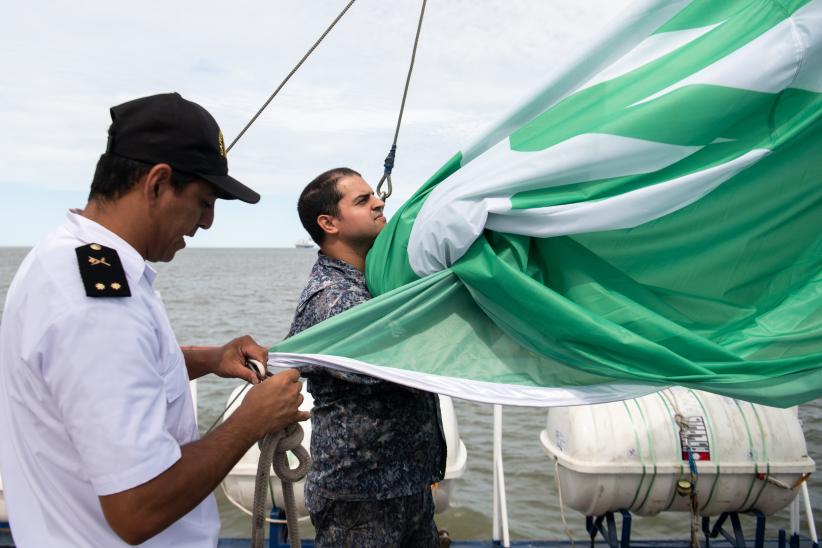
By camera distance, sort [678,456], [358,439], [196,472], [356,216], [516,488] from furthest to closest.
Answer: [516,488] → [678,456] → [356,216] → [358,439] → [196,472]

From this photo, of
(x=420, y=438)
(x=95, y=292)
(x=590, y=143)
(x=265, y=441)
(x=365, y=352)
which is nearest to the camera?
(x=95, y=292)

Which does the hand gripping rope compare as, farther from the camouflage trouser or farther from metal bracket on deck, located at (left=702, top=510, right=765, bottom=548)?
metal bracket on deck, located at (left=702, top=510, right=765, bottom=548)

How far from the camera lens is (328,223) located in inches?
101

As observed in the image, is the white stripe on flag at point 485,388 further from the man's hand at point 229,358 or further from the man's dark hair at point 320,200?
the man's dark hair at point 320,200

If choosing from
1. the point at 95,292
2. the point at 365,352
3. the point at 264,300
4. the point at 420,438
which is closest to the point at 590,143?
the point at 365,352

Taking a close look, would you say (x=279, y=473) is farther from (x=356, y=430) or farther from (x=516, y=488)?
(x=516, y=488)

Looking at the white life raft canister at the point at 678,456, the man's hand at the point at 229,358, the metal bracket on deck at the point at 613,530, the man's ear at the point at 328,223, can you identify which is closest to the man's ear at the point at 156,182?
the man's hand at the point at 229,358

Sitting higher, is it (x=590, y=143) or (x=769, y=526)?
(x=590, y=143)

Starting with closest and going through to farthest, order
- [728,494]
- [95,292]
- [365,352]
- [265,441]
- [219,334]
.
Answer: [95,292]
[265,441]
[365,352]
[728,494]
[219,334]

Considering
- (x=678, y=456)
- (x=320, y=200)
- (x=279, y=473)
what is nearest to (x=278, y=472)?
(x=279, y=473)

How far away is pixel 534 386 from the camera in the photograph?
82.3 inches

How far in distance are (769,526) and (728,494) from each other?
3155 millimetres

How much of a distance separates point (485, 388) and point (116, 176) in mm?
1175

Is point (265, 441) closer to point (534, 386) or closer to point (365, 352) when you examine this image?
point (365, 352)
